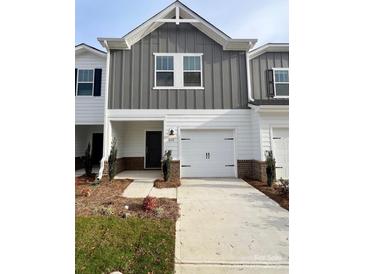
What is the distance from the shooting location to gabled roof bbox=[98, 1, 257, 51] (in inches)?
369

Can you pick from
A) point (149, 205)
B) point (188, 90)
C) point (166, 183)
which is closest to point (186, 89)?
point (188, 90)

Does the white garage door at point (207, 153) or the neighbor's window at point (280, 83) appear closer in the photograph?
the white garage door at point (207, 153)

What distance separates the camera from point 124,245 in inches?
139

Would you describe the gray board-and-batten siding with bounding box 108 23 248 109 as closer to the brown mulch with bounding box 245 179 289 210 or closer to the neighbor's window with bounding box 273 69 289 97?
the neighbor's window with bounding box 273 69 289 97

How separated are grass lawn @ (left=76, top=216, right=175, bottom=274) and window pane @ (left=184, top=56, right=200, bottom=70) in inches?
283

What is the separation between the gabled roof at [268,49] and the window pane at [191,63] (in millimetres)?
2629

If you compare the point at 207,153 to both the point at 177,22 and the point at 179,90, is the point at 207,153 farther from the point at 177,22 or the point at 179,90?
the point at 177,22

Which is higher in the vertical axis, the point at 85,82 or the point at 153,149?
the point at 85,82

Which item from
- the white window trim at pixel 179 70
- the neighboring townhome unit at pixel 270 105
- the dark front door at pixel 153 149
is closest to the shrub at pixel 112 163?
the dark front door at pixel 153 149

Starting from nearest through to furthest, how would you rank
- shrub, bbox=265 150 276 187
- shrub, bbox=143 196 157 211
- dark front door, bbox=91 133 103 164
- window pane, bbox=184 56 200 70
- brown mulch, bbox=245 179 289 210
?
shrub, bbox=143 196 157 211 → brown mulch, bbox=245 179 289 210 → shrub, bbox=265 150 276 187 → window pane, bbox=184 56 200 70 → dark front door, bbox=91 133 103 164

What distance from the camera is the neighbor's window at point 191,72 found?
32.0 feet

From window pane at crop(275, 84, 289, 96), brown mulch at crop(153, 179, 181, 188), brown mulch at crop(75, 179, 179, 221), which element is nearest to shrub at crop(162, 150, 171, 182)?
brown mulch at crop(153, 179, 181, 188)

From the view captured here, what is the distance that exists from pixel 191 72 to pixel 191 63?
1.38 feet

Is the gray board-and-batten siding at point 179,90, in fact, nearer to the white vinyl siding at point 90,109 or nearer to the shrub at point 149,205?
the white vinyl siding at point 90,109
